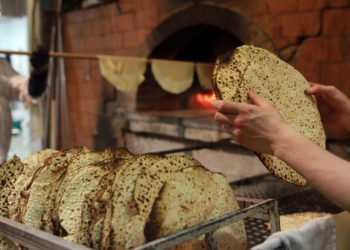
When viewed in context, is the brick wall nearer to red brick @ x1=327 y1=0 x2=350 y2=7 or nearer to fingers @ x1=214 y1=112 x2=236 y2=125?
red brick @ x1=327 y1=0 x2=350 y2=7

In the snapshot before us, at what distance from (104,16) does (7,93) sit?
5.54 feet

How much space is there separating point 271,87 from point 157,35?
2.98 m

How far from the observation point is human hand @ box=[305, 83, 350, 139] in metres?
1.38

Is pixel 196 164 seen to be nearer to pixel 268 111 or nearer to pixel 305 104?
pixel 268 111

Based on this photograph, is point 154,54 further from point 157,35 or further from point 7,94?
point 7,94

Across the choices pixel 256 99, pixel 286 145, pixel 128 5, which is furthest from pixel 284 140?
pixel 128 5

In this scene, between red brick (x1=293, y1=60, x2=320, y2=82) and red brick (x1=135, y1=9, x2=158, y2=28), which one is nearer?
red brick (x1=293, y1=60, x2=320, y2=82)

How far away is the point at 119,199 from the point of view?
0.88 m

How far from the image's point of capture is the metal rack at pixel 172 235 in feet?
2.67

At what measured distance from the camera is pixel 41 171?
1.09 m

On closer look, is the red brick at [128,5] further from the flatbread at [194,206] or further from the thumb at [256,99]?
the flatbread at [194,206]

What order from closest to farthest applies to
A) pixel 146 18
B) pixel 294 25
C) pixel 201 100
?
1. pixel 294 25
2. pixel 146 18
3. pixel 201 100

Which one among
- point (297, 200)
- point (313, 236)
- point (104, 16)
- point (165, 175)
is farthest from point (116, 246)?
point (104, 16)

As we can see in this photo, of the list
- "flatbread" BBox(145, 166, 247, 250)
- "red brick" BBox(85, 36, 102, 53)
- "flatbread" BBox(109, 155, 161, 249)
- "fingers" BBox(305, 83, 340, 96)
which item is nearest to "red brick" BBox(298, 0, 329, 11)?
"fingers" BBox(305, 83, 340, 96)
